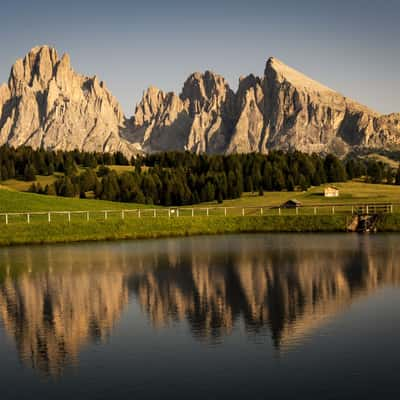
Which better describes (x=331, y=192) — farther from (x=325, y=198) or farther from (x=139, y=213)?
(x=139, y=213)

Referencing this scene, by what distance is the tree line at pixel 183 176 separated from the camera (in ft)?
481

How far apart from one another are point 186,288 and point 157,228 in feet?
148

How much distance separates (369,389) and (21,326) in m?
16.5

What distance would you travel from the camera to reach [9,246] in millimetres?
70562

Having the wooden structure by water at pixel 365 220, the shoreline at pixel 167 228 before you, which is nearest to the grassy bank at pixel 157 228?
the shoreline at pixel 167 228

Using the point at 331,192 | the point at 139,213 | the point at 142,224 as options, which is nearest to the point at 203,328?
the point at 142,224

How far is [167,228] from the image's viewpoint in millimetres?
83250

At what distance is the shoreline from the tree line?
53871 millimetres

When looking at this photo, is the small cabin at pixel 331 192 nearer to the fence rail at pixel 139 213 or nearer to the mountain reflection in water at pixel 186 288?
the fence rail at pixel 139 213

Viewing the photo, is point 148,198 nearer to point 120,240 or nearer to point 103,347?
point 120,240

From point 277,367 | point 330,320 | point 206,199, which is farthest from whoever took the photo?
point 206,199

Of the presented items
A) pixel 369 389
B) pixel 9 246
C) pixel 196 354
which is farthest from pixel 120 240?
pixel 369 389

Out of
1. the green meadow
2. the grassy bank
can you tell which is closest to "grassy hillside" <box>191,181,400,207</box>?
the green meadow

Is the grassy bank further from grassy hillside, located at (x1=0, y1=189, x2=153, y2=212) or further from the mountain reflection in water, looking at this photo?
grassy hillside, located at (x1=0, y1=189, x2=153, y2=212)
